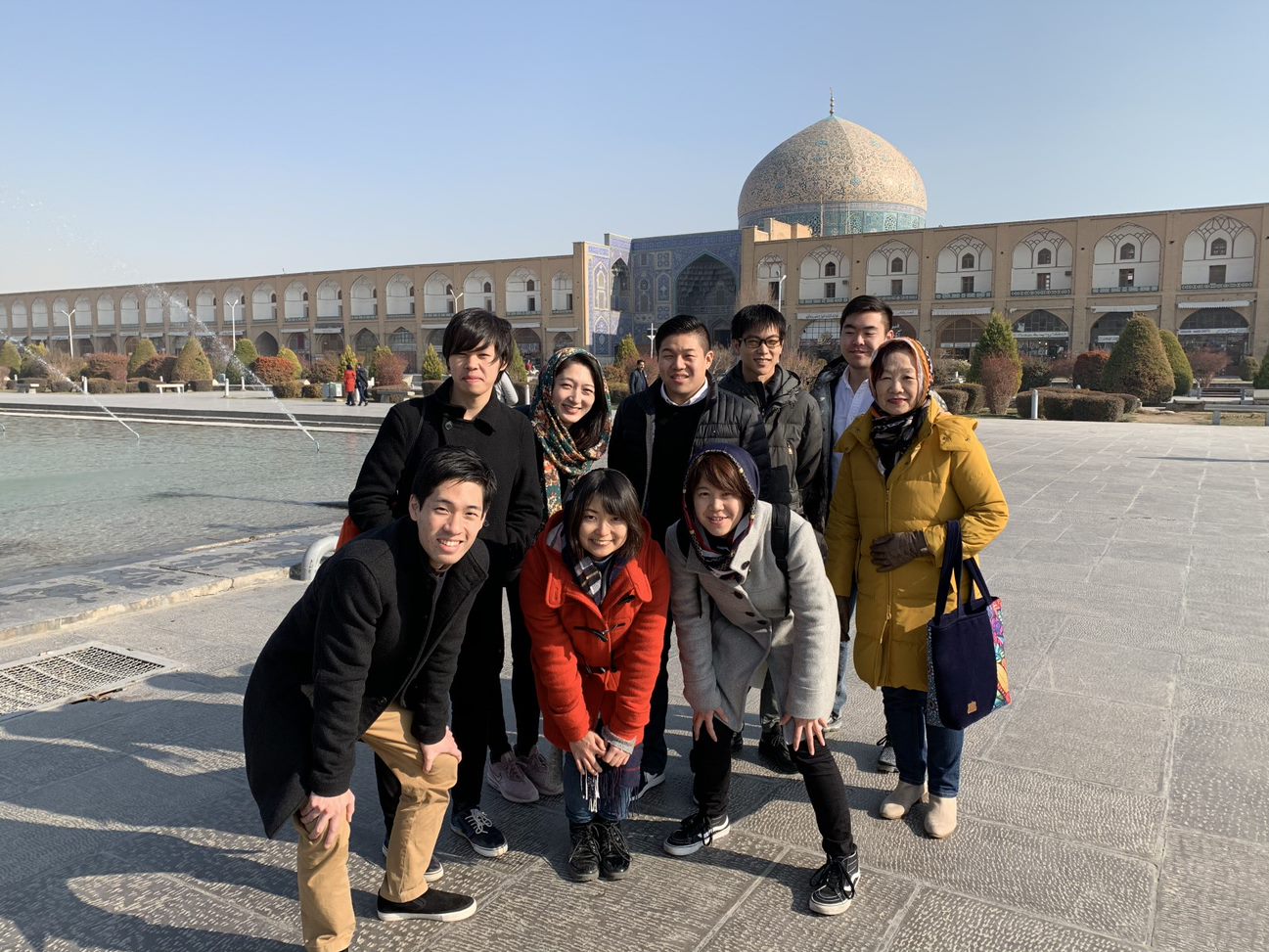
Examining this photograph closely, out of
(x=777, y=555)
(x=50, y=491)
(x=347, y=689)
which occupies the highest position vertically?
(x=777, y=555)

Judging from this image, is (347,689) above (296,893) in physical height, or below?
above

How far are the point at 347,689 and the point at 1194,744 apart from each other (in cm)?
229

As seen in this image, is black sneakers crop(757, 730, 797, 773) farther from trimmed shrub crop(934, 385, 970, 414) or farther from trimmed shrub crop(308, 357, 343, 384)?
trimmed shrub crop(308, 357, 343, 384)

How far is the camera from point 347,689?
1602mm

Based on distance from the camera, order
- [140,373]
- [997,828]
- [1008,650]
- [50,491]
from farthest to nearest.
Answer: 1. [140,373]
2. [50,491]
3. [1008,650]
4. [997,828]

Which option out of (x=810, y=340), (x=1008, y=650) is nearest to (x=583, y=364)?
(x=1008, y=650)

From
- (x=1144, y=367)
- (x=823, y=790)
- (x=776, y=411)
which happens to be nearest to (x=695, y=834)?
(x=823, y=790)

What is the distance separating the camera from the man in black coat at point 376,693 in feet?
5.26

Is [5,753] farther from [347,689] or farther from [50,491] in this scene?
[50,491]

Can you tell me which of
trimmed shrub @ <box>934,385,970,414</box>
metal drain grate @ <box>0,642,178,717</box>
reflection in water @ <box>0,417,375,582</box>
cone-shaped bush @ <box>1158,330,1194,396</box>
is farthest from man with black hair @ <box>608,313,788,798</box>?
cone-shaped bush @ <box>1158,330,1194,396</box>

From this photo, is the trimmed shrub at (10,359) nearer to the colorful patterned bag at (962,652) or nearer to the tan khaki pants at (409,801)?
the tan khaki pants at (409,801)

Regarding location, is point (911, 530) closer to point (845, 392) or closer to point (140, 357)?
point (845, 392)

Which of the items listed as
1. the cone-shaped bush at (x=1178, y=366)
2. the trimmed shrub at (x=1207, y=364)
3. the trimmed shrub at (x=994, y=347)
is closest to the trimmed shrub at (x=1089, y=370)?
the cone-shaped bush at (x=1178, y=366)

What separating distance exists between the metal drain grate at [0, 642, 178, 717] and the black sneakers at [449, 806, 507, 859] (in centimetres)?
150
